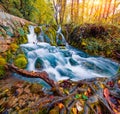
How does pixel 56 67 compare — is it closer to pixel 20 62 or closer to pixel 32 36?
pixel 20 62

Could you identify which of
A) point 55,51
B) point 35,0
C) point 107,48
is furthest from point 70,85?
point 35,0

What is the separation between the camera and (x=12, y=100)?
3262mm

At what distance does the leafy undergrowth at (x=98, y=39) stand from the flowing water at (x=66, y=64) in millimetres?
534

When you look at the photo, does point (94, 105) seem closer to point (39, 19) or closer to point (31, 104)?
point (31, 104)

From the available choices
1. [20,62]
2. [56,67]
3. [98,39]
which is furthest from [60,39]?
[20,62]

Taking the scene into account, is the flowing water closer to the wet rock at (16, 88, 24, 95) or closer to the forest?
the forest

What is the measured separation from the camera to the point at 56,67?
20.6 feet

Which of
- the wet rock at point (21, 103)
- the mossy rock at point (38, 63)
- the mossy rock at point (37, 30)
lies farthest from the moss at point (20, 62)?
the mossy rock at point (37, 30)

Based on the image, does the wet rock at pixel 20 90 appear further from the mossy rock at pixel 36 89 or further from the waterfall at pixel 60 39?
the waterfall at pixel 60 39

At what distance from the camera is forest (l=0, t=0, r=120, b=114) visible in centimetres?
306

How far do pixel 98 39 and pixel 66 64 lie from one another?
3.17 metres

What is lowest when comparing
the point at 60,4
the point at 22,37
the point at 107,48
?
the point at 107,48

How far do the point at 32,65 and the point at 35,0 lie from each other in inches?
348

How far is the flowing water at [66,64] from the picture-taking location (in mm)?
5820
